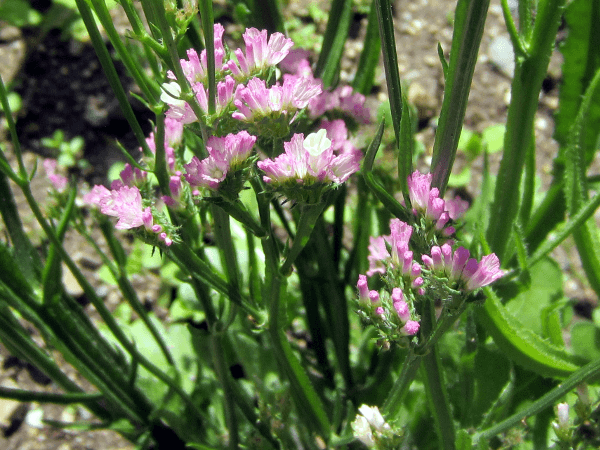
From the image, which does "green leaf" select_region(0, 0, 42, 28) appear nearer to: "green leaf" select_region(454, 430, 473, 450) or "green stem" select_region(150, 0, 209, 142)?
"green stem" select_region(150, 0, 209, 142)

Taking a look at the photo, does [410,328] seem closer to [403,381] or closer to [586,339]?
[403,381]

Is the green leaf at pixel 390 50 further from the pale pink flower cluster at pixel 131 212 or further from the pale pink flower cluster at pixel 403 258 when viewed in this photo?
the pale pink flower cluster at pixel 131 212

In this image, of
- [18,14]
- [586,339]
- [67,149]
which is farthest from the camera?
[18,14]

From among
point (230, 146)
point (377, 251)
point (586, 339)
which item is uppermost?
point (230, 146)

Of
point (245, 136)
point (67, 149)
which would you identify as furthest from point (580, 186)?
point (67, 149)

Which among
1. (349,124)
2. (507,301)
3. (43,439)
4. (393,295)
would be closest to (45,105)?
(43,439)

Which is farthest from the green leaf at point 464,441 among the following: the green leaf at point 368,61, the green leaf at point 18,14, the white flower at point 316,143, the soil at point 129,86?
the green leaf at point 18,14
